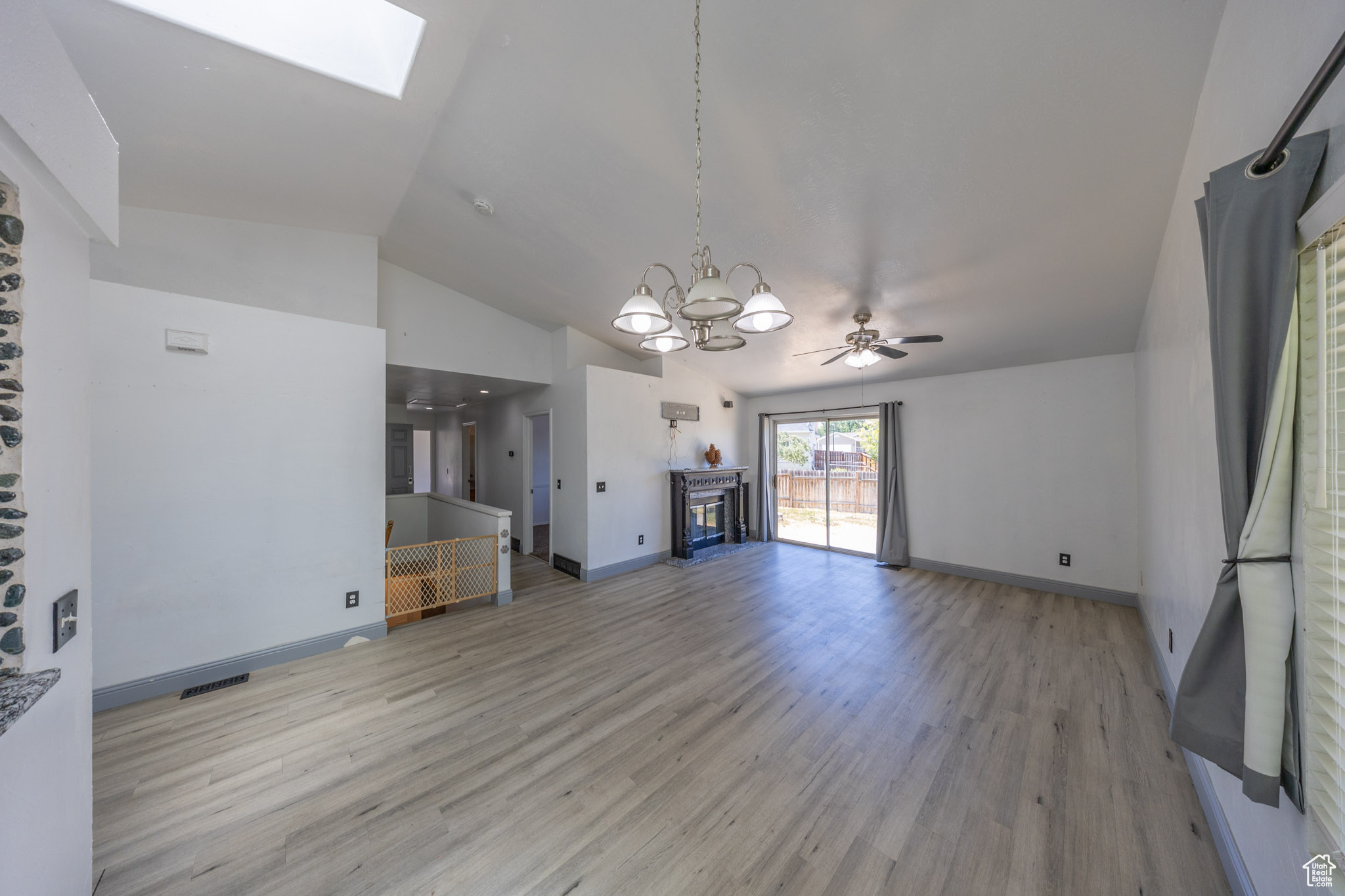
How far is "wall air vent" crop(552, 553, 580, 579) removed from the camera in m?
4.93

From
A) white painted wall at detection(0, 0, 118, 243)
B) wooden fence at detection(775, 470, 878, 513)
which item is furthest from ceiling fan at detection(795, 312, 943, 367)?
white painted wall at detection(0, 0, 118, 243)

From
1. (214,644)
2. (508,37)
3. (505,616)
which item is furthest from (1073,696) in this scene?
(214,644)

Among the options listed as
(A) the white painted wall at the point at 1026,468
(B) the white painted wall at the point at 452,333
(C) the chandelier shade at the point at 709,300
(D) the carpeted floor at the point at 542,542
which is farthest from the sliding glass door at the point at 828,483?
(C) the chandelier shade at the point at 709,300

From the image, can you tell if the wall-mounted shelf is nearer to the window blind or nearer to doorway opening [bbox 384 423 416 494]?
the window blind

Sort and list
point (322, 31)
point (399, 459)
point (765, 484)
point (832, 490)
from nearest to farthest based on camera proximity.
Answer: point (322, 31) < point (832, 490) < point (765, 484) < point (399, 459)

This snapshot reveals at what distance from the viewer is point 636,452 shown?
5285 millimetres

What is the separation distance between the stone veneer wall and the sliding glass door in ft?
20.2

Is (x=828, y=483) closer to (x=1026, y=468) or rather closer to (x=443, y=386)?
(x=1026, y=468)

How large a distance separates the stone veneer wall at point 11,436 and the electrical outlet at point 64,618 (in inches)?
4.7

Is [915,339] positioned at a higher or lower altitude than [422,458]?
higher

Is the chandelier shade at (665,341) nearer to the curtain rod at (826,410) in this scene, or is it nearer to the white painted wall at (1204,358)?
the white painted wall at (1204,358)

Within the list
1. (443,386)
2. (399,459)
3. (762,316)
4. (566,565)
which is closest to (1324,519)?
(762,316)

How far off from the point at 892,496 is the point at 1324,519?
15.3ft

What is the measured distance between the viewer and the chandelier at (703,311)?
1.49 metres
